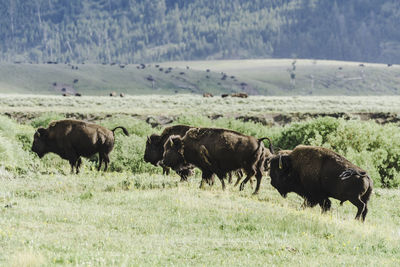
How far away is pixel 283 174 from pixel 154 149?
5.74 metres

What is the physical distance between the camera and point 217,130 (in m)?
16.0

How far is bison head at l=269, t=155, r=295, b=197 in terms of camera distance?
46.0 ft

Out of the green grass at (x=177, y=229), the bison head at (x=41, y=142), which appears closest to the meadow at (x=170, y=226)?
the green grass at (x=177, y=229)

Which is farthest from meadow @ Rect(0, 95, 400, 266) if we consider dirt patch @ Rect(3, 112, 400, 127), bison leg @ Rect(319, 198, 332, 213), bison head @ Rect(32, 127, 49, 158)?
dirt patch @ Rect(3, 112, 400, 127)

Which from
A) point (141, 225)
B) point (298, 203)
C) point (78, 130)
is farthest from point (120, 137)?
point (141, 225)

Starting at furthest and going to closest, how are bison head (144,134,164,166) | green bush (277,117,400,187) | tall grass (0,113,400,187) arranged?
green bush (277,117,400,187) → tall grass (0,113,400,187) → bison head (144,134,164,166)

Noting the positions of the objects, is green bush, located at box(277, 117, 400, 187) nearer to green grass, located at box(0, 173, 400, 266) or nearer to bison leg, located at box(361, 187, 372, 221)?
green grass, located at box(0, 173, 400, 266)

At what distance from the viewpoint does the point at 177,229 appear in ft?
35.2

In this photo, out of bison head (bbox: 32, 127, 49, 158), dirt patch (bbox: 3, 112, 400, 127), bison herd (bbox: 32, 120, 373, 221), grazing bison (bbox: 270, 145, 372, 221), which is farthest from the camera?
dirt patch (bbox: 3, 112, 400, 127)

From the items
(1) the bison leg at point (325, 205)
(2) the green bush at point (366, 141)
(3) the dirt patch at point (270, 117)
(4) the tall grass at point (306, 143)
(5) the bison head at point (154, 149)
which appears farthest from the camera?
(3) the dirt patch at point (270, 117)

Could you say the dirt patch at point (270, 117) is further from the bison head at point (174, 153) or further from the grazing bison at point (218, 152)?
the grazing bison at point (218, 152)

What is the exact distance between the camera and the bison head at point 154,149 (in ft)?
61.0

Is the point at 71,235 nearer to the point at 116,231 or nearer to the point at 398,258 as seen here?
the point at 116,231

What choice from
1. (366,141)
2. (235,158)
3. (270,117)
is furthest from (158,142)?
(270,117)
